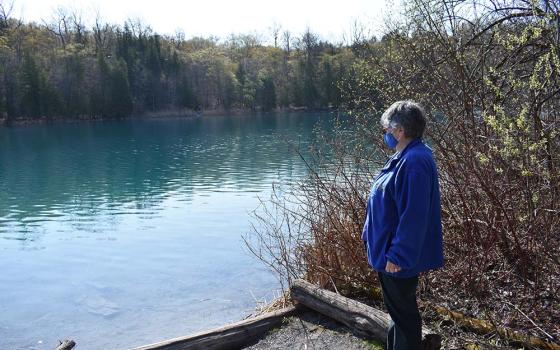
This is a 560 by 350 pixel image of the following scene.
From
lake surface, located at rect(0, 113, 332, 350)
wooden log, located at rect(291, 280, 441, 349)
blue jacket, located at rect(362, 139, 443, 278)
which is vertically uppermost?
blue jacket, located at rect(362, 139, 443, 278)

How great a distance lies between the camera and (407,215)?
300cm

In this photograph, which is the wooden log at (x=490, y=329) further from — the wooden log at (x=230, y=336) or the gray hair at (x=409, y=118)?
the gray hair at (x=409, y=118)

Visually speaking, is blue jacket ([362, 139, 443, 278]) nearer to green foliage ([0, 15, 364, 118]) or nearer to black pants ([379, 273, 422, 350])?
black pants ([379, 273, 422, 350])

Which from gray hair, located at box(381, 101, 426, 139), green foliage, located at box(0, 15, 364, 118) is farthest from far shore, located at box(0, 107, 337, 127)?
gray hair, located at box(381, 101, 426, 139)

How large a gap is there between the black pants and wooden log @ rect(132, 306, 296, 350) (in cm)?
182

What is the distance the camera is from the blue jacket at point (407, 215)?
301 cm

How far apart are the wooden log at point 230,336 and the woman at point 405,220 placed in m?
1.81

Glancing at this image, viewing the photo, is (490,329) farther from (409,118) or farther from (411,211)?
(409,118)

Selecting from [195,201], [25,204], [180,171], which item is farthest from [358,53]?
[180,171]

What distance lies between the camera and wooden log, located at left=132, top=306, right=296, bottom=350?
445cm

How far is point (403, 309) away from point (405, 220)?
619 millimetres

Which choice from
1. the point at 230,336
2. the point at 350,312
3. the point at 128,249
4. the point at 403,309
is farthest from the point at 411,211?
the point at 128,249

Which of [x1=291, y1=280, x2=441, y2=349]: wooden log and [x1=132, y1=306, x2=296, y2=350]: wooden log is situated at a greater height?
[x1=291, y1=280, x2=441, y2=349]: wooden log

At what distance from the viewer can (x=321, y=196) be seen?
6020 millimetres
